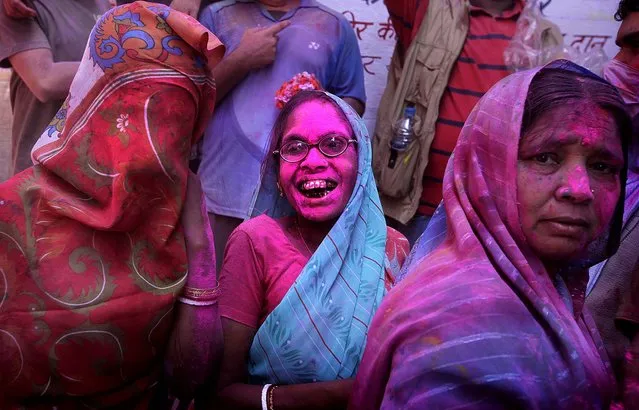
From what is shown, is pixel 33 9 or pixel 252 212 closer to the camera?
pixel 252 212

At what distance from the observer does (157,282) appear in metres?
2.21

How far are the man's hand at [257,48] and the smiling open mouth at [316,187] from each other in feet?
3.39

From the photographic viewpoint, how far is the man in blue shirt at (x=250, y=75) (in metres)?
3.48

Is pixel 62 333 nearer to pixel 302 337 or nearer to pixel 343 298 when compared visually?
pixel 302 337

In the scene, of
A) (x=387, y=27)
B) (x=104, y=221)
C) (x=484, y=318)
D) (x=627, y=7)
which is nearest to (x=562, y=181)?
(x=484, y=318)

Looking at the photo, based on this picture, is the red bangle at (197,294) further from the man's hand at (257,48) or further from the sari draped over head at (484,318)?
the man's hand at (257,48)

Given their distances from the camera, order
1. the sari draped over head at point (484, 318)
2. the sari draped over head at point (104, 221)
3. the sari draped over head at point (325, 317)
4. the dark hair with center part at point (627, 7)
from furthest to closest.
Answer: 1. the dark hair with center part at point (627, 7)
2. the sari draped over head at point (325, 317)
3. the sari draped over head at point (104, 221)
4. the sari draped over head at point (484, 318)

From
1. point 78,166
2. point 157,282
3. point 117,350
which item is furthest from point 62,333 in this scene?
point 78,166

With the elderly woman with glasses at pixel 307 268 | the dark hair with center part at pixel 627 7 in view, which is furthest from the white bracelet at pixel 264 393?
the dark hair with center part at pixel 627 7

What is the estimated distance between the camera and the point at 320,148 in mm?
2676

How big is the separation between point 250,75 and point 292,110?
802 mm

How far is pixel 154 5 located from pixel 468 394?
149cm

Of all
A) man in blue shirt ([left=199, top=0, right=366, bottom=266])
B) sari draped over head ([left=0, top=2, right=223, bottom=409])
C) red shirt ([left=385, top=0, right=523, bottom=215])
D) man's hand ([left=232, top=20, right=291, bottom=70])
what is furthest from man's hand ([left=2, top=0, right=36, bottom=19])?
red shirt ([left=385, top=0, right=523, bottom=215])

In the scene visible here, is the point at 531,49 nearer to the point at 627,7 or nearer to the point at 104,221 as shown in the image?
the point at 627,7
